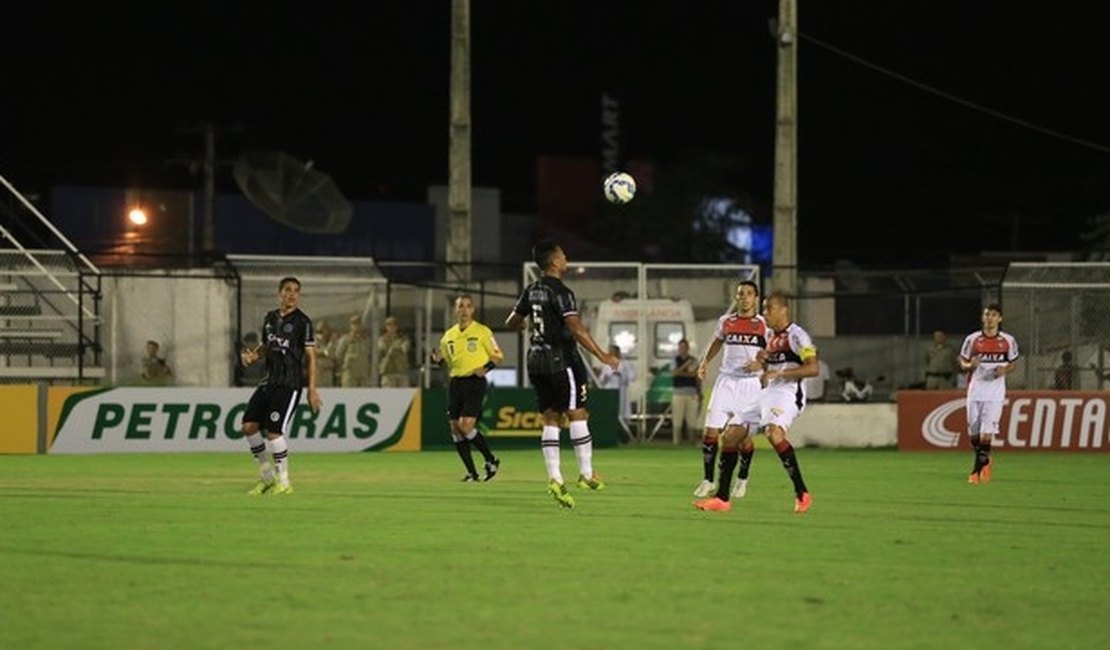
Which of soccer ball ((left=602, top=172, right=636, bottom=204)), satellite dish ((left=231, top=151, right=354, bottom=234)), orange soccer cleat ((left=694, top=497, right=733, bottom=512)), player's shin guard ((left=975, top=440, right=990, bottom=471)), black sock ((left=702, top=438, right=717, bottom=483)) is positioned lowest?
orange soccer cleat ((left=694, top=497, right=733, bottom=512))

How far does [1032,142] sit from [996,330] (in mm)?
48911

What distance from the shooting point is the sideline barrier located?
30281 millimetres

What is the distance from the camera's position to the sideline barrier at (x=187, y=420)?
30281 millimetres

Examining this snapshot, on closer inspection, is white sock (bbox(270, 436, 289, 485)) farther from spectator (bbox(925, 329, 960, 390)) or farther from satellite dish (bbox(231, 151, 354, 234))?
satellite dish (bbox(231, 151, 354, 234))

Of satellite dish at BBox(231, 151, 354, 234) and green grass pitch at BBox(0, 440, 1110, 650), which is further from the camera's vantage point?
satellite dish at BBox(231, 151, 354, 234)

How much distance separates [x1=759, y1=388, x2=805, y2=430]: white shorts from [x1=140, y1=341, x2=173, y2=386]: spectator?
51.7ft

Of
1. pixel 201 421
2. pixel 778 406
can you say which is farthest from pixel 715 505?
pixel 201 421

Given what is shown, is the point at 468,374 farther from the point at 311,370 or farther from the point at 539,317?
the point at 539,317

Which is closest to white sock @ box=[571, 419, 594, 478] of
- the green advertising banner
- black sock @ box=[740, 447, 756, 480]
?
black sock @ box=[740, 447, 756, 480]

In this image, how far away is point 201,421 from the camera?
3094 centimetres

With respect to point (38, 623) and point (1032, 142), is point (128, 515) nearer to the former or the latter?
point (38, 623)

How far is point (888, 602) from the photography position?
11086 millimetres

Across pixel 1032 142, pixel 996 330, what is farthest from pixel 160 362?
pixel 1032 142

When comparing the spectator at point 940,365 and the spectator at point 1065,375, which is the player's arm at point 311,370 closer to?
the spectator at point 940,365
